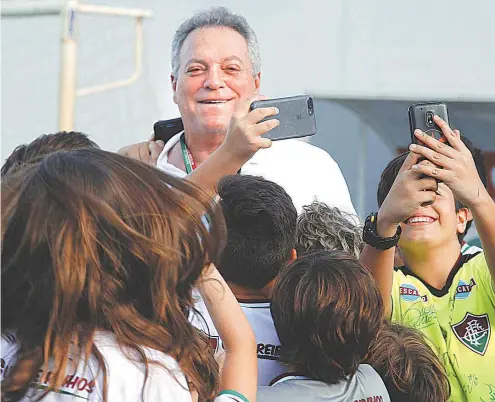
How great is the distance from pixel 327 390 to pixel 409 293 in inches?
18.8

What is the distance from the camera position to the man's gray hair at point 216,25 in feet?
8.55

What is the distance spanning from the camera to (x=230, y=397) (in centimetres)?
144

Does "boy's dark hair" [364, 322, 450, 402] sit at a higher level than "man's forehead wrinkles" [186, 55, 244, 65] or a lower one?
lower

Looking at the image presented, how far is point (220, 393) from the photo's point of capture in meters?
1.45

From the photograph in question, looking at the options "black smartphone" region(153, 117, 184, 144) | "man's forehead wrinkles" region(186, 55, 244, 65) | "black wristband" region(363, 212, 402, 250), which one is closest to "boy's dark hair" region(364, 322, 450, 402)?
"black wristband" region(363, 212, 402, 250)

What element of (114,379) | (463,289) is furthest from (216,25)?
(114,379)

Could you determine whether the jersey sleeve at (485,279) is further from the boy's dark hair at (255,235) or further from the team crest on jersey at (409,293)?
the boy's dark hair at (255,235)

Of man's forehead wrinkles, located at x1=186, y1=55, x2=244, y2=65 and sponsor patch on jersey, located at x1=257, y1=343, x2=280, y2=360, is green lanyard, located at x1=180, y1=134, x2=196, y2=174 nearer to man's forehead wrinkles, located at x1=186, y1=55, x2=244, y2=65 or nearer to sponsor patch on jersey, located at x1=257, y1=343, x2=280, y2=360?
man's forehead wrinkles, located at x1=186, y1=55, x2=244, y2=65

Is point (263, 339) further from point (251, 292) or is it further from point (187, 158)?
point (187, 158)

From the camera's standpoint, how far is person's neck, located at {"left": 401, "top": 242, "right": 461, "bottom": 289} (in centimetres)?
210

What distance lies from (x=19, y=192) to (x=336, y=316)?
0.64 m

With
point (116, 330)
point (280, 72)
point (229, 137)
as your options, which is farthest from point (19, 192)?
point (280, 72)

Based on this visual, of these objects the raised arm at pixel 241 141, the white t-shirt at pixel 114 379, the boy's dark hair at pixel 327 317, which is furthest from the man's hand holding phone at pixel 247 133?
the white t-shirt at pixel 114 379

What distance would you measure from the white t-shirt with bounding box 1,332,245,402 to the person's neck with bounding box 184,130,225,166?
128 cm
